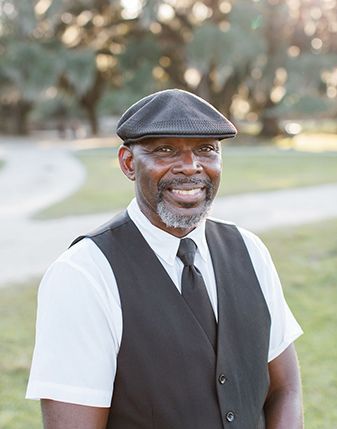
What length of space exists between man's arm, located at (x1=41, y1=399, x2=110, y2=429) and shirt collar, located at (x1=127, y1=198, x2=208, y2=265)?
1.46 ft

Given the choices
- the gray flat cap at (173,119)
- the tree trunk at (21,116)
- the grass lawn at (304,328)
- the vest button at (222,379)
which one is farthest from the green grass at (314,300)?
the tree trunk at (21,116)

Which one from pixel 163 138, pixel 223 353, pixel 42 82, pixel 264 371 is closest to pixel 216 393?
pixel 223 353

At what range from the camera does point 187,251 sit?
1.74 m

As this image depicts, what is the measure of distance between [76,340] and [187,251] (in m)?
0.41

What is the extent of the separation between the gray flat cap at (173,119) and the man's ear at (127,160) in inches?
2.3

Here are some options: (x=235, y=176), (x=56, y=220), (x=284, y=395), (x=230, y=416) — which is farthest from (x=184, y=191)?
(x=235, y=176)

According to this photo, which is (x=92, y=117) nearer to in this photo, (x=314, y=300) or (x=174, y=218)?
(x=314, y=300)

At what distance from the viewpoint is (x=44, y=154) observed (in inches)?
788

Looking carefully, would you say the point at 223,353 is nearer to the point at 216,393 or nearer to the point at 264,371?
the point at 216,393

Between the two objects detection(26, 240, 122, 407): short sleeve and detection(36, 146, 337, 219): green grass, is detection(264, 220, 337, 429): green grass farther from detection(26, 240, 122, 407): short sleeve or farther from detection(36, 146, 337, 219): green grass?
detection(36, 146, 337, 219): green grass

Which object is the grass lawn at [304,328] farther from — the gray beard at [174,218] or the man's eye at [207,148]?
the man's eye at [207,148]

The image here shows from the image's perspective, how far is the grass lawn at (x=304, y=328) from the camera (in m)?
3.44

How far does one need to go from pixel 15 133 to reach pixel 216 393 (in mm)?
30501

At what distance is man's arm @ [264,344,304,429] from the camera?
1898 millimetres
